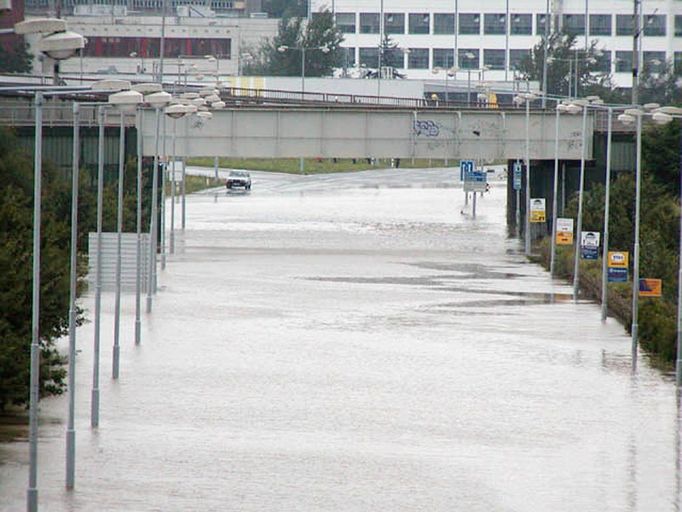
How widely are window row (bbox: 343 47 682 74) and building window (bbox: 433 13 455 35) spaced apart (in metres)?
1.77

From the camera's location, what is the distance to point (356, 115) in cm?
7794

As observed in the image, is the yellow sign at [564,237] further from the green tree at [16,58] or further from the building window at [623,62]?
the building window at [623,62]

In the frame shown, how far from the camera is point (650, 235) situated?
185 feet

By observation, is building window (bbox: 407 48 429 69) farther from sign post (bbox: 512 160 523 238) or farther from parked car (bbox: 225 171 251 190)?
sign post (bbox: 512 160 523 238)

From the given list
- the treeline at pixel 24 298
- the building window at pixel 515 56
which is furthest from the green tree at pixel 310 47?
the treeline at pixel 24 298

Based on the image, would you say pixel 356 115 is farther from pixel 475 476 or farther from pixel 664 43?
pixel 664 43

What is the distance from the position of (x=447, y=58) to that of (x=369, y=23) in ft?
26.1

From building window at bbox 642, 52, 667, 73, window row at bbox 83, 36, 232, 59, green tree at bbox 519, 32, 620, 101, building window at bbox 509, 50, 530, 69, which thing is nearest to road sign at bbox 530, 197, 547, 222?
green tree at bbox 519, 32, 620, 101

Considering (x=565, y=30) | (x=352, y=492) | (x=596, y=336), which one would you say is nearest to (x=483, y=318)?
(x=596, y=336)

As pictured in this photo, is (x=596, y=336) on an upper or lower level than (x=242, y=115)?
lower

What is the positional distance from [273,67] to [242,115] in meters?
86.9

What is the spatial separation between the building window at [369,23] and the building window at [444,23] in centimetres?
544

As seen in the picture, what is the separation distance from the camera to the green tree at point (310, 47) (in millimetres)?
153750

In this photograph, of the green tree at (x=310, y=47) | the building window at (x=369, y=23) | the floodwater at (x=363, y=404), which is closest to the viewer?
the floodwater at (x=363, y=404)
